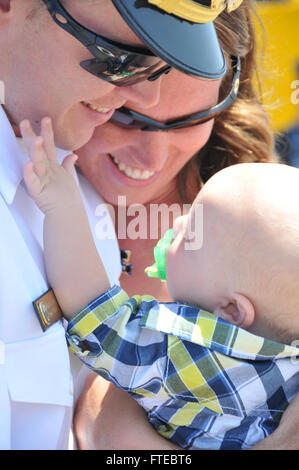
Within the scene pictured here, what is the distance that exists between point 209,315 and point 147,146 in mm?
957

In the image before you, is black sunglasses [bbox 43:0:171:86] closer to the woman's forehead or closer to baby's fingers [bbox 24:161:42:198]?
baby's fingers [bbox 24:161:42:198]

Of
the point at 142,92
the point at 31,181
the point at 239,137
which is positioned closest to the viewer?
the point at 31,181

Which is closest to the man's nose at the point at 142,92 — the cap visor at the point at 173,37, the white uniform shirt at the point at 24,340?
the cap visor at the point at 173,37

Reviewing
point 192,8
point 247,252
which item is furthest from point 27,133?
point 247,252

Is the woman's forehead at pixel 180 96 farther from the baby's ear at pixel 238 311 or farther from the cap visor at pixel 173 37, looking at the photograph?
the baby's ear at pixel 238 311

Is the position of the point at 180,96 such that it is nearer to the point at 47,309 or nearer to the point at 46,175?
the point at 46,175

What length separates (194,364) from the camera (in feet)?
6.36

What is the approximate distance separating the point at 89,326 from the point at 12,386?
28 cm

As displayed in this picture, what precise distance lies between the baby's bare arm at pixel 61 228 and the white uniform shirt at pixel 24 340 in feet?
0.16

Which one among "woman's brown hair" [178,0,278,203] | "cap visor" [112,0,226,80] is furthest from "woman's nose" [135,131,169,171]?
"cap visor" [112,0,226,80]

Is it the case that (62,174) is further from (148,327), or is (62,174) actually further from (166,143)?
(166,143)

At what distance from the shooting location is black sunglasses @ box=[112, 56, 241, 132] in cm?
262

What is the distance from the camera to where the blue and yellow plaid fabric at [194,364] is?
193 centimetres
